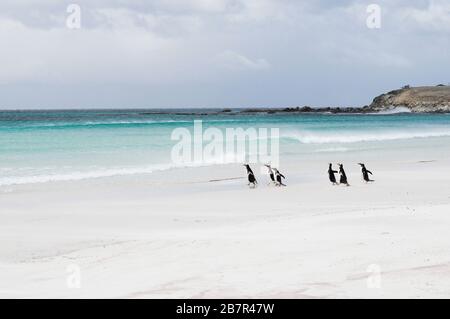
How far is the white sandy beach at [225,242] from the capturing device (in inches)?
254

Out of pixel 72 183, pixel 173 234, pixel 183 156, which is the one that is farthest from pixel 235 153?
pixel 173 234

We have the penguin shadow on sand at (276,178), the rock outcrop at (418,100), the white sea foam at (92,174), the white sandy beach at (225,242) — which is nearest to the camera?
the white sandy beach at (225,242)

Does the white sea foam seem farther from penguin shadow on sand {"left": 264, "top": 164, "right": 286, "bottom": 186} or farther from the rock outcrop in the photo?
the rock outcrop

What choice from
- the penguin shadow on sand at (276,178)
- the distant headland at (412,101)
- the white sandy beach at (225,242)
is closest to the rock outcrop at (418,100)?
the distant headland at (412,101)

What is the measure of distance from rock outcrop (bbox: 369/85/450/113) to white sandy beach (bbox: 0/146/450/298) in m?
125

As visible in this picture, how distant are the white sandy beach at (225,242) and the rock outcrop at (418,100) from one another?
125 m

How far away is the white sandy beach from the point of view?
6461 millimetres

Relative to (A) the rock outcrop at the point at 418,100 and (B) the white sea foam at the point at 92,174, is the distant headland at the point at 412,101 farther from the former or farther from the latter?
(B) the white sea foam at the point at 92,174

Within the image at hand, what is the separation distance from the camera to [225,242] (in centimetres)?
844

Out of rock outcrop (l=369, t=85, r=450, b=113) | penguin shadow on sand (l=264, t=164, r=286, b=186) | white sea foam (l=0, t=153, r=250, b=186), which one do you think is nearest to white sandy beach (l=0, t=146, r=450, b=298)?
penguin shadow on sand (l=264, t=164, r=286, b=186)

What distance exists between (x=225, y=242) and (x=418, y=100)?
138 meters

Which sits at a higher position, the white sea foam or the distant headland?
the distant headland

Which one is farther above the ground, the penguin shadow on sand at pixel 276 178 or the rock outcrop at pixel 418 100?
the rock outcrop at pixel 418 100
